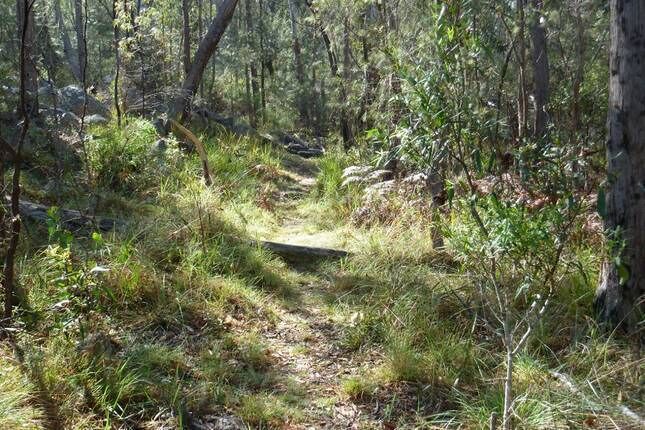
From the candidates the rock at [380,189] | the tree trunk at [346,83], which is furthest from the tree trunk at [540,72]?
the rock at [380,189]

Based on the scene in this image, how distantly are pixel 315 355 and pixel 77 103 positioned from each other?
906cm

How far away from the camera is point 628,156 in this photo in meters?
3.99

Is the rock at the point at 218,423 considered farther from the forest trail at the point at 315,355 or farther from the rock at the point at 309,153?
the rock at the point at 309,153

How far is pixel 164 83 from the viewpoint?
1281 centimetres

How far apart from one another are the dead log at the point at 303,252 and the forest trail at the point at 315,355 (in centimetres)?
9

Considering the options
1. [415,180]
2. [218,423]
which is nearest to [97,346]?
[218,423]

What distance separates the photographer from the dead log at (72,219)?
5426 mm

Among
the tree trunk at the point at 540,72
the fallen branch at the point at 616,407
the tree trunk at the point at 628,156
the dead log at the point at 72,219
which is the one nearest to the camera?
the fallen branch at the point at 616,407

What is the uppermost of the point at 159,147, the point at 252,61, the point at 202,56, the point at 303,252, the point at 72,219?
the point at 252,61

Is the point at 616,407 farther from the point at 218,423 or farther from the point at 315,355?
the point at 218,423

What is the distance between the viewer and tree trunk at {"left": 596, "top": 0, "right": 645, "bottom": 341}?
153 inches

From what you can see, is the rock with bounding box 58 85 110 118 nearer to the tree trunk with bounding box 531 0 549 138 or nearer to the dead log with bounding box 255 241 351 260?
the dead log with bounding box 255 241 351 260

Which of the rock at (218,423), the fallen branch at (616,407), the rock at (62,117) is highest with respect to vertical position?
the rock at (62,117)

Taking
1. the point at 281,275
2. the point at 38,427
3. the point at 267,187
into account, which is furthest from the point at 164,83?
the point at 38,427
